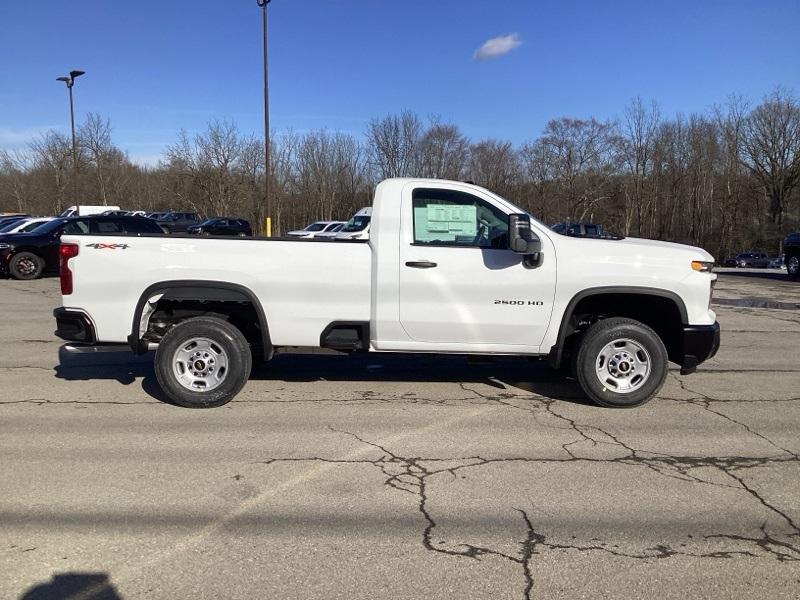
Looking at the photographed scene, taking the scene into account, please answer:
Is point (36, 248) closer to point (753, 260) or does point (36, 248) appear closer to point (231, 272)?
point (231, 272)

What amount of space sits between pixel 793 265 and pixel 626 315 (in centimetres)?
2109

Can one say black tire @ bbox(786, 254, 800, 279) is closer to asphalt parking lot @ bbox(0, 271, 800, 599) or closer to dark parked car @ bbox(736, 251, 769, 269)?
asphalt parking lot @ bbox(0, 271, 800, 599)

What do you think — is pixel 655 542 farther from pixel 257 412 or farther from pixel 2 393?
pixel 2 393

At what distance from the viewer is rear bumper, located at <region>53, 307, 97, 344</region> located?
5.78 metres

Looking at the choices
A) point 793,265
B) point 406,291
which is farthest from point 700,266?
point 793,265

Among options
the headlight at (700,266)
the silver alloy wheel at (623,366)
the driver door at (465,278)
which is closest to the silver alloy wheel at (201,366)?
the driver door at (465,278)

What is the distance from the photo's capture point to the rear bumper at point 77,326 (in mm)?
5777

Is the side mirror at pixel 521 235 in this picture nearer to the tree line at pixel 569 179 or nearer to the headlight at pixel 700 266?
the headlight at pixel 700 266

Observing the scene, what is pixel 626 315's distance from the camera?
6.30 m

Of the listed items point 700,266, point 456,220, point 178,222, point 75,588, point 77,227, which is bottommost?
point 75,588

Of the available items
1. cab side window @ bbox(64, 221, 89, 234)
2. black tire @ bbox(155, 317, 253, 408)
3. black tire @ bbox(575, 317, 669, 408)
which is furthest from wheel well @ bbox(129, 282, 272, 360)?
cab side window @ bbox(64, 221, 89, 234)

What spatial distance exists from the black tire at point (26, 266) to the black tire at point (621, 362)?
1766 cm

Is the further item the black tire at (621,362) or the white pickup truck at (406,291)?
the black tire at (621,362)

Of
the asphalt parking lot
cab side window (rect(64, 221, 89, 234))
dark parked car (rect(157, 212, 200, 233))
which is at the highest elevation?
dark parked car (rect(157, 212, 200, 233))
